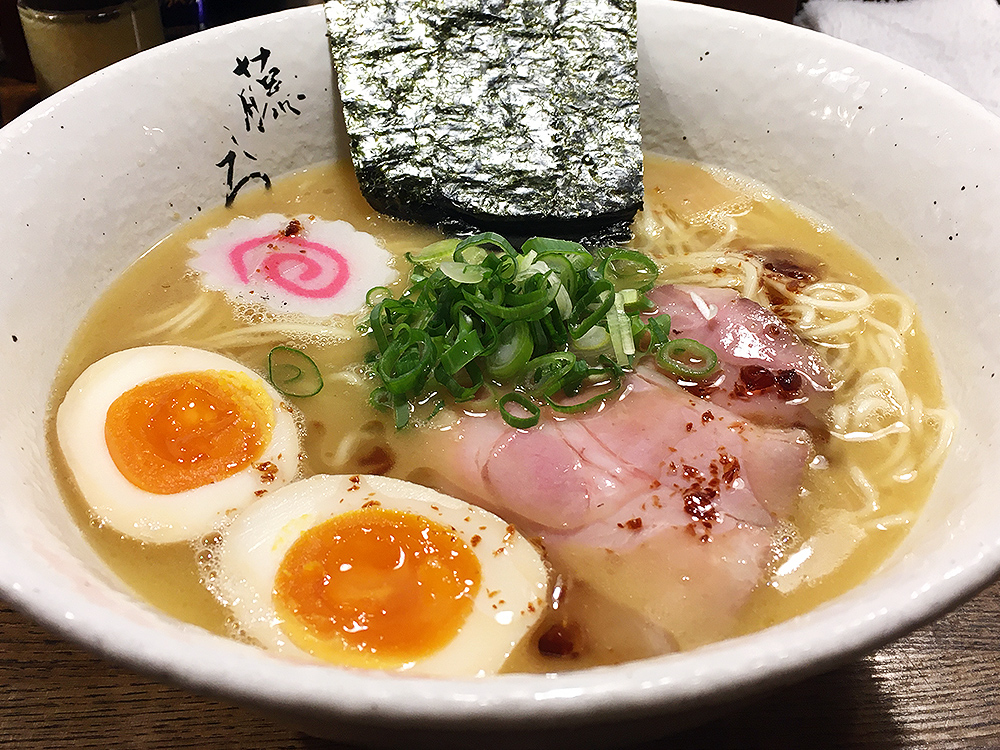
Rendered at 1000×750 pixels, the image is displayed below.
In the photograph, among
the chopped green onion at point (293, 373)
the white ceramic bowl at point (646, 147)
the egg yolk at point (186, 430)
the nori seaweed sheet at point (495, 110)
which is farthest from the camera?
the nori seaweed sheet at point (495, 110)

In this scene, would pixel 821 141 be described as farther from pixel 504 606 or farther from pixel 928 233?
pixel 504 606

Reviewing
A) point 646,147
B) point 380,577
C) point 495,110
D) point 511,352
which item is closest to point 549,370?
point 511,352

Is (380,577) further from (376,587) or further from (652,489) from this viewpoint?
(652,489)

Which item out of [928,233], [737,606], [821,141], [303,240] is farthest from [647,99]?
[737,606]

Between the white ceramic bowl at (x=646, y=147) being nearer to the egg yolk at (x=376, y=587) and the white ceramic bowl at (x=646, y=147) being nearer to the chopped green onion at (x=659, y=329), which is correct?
the egg yolk at (x=376, y=587)

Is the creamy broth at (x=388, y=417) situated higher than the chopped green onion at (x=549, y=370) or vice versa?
the chopped green onion at (x=549, y=370)

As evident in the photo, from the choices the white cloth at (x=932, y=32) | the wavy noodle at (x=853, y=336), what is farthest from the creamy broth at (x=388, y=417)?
the white cloth at (x=932, y=32)
